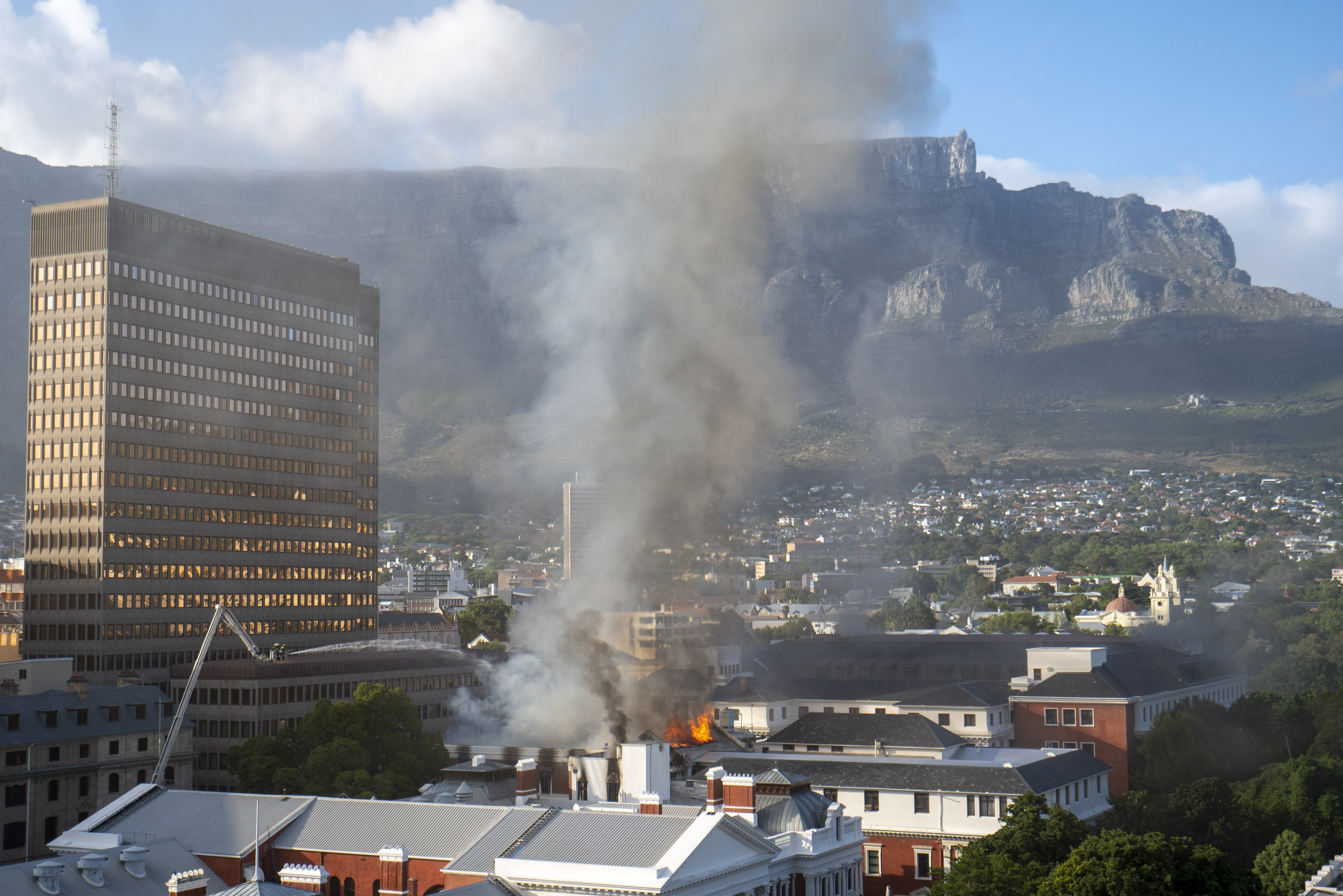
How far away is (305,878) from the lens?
6719 centimetres

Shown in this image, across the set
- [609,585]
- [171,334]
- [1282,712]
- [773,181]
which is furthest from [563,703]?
[171,334]

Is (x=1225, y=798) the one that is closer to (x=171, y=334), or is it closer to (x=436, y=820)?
(x=436, y=820)

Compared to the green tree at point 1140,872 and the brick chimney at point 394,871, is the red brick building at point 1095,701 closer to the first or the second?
the green tree at point 1140,872

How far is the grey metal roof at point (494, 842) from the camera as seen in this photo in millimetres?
69938

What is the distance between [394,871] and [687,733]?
4690 centimetres

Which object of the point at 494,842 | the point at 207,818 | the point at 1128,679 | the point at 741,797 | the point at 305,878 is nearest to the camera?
the point at 305,878

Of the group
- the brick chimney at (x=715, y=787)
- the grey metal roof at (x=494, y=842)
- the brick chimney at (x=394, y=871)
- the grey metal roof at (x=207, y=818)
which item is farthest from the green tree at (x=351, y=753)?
the brick chimney at (x=715, y=787)

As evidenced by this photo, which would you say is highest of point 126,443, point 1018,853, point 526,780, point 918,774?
point 126,443

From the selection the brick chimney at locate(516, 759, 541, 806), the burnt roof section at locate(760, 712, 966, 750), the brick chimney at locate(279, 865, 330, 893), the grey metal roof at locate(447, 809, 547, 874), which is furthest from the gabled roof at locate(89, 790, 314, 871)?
the burnt roof section at locate(760, 712, 966, 750)

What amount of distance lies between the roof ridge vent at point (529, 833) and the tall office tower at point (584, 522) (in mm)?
57986

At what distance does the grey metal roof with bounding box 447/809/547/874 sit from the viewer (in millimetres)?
69938

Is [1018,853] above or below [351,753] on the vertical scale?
below

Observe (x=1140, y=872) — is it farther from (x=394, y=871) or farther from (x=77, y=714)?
(x=77, y=714)

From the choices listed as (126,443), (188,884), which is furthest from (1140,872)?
(126,443)
